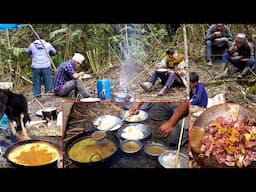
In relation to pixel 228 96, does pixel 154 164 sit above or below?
below

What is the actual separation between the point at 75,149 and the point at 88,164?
0.60 feet

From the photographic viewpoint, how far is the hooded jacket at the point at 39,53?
154 inches

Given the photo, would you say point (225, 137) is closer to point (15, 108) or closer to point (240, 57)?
point (240, 57)

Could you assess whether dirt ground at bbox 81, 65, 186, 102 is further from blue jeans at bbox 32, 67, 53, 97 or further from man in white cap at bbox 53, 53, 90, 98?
blue jeans at bbox 32, 67, 53, 97

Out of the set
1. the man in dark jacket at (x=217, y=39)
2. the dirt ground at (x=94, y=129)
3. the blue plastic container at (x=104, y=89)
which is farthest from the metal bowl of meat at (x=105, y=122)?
the man in dark jacket at (x=217, y=39)

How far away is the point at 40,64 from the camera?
395 cm

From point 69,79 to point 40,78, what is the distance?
0.87 ft

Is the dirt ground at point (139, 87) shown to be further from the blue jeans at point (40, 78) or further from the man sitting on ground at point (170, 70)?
the blue jeans at point (40, 78)

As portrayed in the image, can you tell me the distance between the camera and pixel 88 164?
3.91m

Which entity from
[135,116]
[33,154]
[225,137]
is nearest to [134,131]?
[135,116]
